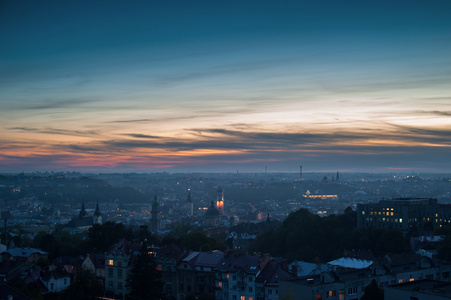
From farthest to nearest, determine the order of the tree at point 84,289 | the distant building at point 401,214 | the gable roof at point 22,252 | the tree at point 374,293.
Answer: the distant building at point 401,214 → the gable roof at point 22,252 → the tree at point 84,289 → the tree at point 374,293

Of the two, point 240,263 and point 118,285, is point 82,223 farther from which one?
point 240,263

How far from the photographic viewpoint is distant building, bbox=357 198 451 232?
9394 cm

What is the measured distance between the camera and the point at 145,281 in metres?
50.3

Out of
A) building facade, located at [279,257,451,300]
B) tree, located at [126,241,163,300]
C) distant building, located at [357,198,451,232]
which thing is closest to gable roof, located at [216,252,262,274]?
tree, located at [126,241,163,300]

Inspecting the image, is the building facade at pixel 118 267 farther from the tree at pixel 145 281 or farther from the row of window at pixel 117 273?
the tree at pixel 145 281

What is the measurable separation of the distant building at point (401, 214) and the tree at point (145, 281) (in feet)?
168

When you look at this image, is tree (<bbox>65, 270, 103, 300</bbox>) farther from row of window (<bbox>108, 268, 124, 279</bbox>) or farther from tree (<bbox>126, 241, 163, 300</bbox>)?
row of window (<bbox>108, 268, 124, 279</bbox>)

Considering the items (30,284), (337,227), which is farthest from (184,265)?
(337,227)

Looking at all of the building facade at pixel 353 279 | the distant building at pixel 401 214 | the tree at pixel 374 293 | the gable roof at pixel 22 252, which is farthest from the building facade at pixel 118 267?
the distant building at pixel 401 214

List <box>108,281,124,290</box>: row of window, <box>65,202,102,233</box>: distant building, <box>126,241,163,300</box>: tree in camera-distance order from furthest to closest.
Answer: <box>65,202,102,233</box>: distant building < <box>108,281,124,290</box>: row of window < <box>126,241,163,300</box>: tree

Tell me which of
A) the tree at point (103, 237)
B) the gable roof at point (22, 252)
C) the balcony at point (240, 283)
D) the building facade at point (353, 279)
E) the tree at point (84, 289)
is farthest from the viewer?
the tree at point (103, 237)

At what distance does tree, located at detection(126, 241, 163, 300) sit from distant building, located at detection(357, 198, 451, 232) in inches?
2015

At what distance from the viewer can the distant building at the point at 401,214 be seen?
9394 centimetres

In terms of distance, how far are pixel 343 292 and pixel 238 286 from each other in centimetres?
975
